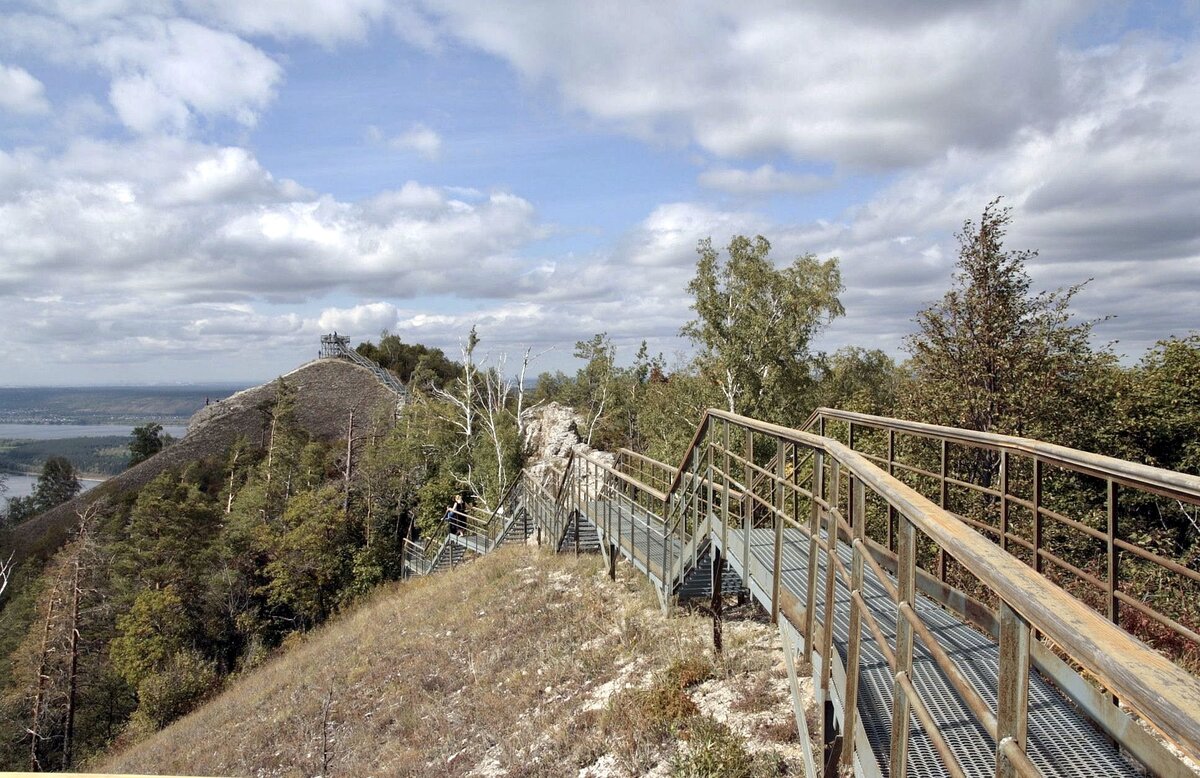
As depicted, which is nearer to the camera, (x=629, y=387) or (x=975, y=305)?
(x=975, y=305)

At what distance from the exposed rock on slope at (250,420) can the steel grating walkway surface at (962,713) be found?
50391 mm

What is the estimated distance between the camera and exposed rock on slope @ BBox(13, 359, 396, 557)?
178 feet

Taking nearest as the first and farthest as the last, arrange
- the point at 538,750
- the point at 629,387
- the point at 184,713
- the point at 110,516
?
the point at 538,750
the point at 184,713
the point at 110,516
the point at 629,387

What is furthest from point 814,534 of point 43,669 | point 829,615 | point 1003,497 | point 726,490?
point 43,669

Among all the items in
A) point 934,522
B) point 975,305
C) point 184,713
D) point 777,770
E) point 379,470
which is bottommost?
A: point 184,713

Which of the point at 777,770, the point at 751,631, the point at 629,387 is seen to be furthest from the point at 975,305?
the point at 629,387

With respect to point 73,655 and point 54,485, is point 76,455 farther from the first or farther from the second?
point 73,655

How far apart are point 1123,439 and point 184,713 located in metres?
30.5

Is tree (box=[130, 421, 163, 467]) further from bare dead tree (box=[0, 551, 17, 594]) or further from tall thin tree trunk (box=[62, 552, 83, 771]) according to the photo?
tall thin tree trunk (box=[62, 552, 83, 771])

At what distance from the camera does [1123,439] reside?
50.4ft

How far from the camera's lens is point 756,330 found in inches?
1148

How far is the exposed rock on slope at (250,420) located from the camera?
54.2 m

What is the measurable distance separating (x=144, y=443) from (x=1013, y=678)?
89788 mm

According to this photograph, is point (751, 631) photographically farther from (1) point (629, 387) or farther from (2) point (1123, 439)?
(1) point (629, 387)
